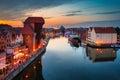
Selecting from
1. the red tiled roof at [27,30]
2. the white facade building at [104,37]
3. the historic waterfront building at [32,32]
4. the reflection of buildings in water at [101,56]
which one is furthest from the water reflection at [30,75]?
the white facade building at [104,37]

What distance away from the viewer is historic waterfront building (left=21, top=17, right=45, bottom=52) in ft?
121

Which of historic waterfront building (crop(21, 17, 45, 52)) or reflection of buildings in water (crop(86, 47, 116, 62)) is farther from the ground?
historic waterfront building (crop(21, 17, 45, 52))

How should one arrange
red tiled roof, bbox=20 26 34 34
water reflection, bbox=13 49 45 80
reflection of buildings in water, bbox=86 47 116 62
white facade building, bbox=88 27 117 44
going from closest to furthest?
1. water reflection, bbox=13 49 45 80
2. reflection of buildings in water, bbox=86 47 116 62
3. red tiled roof, bbox=20 26 34 34
4. white facade building, bbox=88 27 117 44

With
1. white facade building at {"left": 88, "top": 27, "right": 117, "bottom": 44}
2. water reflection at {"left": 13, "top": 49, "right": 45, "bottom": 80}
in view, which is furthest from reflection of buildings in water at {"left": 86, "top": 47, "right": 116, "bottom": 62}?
white facade building at {"left": 88, "top": 27, "right": 117, "bottom": 44}

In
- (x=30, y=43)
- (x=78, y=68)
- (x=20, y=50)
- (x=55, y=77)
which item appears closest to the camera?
(x=55, y=77)

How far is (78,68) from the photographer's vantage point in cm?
2500

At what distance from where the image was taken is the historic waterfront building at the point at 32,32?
121 feet

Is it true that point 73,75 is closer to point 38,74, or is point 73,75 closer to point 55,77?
point 55,77

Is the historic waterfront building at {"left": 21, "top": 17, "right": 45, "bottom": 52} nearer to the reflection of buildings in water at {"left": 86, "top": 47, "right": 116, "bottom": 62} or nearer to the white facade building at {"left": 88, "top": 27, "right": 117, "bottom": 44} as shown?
the reflection of buildings in water at {"left": 86, "top": 47, "right": 116, "bottom": 62}

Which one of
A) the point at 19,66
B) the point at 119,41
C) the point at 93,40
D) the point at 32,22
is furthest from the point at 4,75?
the point at 119,41

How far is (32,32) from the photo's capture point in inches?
1464

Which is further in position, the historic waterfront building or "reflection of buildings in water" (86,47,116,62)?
the historic waterfront building

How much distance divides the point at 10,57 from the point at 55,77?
6208 mm

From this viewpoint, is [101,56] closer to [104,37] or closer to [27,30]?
[27,30]
